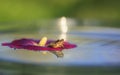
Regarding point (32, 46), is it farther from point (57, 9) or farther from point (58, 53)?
point (57, 9)

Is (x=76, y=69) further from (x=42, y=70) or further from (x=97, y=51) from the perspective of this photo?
(x=97, y=51)

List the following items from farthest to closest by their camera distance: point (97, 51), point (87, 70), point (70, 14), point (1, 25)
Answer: point (70, 14), point (1, 25), point (97, 51), point (87, 70)

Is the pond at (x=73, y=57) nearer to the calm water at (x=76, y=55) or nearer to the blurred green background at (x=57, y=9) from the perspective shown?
the calm water at (x=76, y=55)

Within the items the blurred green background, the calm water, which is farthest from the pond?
the blurred green background

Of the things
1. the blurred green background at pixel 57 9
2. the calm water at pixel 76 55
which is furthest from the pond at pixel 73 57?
the blurred green background at pixel 57 9

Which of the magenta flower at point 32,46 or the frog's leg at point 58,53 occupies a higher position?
the magenta flower at point 32,46

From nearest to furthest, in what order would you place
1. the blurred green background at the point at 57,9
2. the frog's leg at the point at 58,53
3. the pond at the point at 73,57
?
the pond at the point at 73,57
the frog's leg at the point at 58,53
the blurred green background at the point at 57,9

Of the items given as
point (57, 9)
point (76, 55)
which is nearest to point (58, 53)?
point (76, 55)

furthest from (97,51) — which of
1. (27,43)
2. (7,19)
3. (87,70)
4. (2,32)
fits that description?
(7,19)
